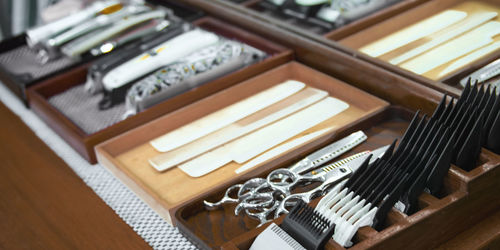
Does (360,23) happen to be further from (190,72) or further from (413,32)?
(190,72)

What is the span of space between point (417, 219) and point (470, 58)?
429 mm

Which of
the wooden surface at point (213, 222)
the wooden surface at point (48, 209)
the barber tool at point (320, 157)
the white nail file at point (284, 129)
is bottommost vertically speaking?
the wooden surface at point (48, 209)

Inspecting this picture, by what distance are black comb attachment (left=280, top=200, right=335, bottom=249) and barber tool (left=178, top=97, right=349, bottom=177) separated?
11.2 inches

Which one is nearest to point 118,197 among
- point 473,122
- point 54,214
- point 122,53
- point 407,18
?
point 54,214

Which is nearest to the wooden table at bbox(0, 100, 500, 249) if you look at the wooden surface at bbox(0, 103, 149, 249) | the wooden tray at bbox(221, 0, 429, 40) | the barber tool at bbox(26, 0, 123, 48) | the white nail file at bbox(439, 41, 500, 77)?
the wooden surface at bbox(0, 103, 149, 249)

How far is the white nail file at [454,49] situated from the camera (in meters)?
1.04

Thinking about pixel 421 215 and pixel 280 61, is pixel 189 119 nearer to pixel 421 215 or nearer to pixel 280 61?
pixel 280 61

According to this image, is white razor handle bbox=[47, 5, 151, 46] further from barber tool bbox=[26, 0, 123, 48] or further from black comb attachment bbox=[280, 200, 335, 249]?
black comb attachment bbox=[280, 200, 335, 249]

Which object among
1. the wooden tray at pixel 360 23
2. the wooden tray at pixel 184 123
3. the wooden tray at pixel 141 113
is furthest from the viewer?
the wooden tray at pixel 360 23

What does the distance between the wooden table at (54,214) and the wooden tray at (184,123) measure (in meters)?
0.06

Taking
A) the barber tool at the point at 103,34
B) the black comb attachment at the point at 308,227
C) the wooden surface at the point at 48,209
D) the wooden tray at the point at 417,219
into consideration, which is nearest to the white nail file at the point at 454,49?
the wooden tray at the point at 417,219

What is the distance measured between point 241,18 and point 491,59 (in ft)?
2.01

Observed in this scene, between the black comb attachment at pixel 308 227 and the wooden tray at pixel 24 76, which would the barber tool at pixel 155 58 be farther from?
the black comb attachment at pixel 308 227

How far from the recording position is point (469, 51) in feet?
3.40
